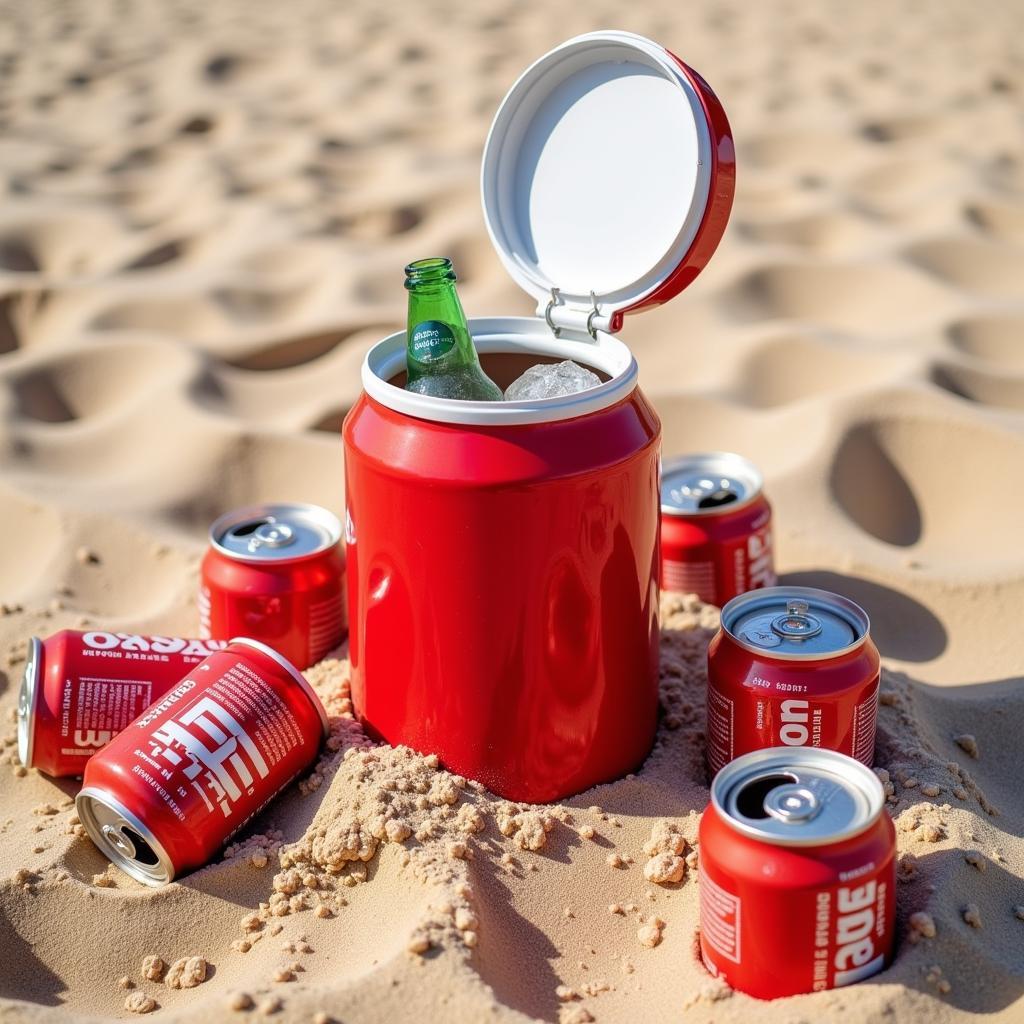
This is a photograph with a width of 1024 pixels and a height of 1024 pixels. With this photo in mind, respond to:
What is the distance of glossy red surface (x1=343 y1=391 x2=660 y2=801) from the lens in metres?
1.57

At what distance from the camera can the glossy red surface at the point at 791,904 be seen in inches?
52.3

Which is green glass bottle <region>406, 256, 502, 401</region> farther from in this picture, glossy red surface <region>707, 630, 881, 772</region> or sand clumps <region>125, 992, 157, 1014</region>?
sand clumps <region>125, 992, 157, 1014</region>

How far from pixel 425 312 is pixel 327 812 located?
0.69 m

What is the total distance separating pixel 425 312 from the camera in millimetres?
1731

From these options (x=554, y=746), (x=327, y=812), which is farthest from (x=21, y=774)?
(x=554, y=746)

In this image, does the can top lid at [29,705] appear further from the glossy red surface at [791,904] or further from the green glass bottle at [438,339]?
the glossy red surface at [791,904]

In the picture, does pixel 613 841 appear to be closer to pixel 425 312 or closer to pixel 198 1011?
pixel 198 1011

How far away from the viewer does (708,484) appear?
2240 millimetres

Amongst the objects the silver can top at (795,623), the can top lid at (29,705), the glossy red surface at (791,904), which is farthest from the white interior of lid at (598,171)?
the can top lid at (29,705)

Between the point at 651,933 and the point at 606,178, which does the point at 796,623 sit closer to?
the point at 651,933

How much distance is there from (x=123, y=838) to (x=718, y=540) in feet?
3.48

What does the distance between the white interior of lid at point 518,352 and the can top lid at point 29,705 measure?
2.04ft

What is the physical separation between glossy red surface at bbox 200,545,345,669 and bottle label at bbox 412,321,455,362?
0.47m

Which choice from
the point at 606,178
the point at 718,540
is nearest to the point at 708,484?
the point at 718,540
